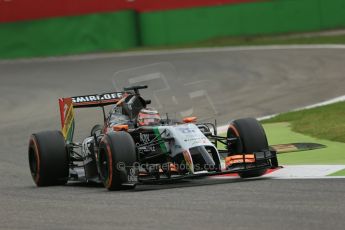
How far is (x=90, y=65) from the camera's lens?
1256 inches

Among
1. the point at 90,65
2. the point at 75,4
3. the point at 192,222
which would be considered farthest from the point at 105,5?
the point at 192,222

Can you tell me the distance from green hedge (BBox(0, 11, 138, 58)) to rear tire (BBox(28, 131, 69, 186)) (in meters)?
22.6

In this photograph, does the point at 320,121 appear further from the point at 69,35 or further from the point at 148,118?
the point at 69,35

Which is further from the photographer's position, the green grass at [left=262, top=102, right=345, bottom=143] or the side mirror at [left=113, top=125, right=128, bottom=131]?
the green grass at [left=262, top=102, right=345, bottom=143]

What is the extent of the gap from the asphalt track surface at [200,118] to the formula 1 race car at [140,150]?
0.21 meters

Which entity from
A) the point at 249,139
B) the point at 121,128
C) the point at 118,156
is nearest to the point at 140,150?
the point at 121,128

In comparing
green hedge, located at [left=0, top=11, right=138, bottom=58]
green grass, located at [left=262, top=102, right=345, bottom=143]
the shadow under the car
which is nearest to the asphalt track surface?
the shadow under the car

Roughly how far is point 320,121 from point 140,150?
18.7 feet

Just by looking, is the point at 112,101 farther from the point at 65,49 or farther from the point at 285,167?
the point at 65,49

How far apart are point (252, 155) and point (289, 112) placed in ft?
24.3

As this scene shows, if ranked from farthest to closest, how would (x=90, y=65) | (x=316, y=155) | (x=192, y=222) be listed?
(x=90, y=65), (x=316, y=155), (x=192, y=222)

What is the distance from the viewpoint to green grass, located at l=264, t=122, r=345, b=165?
13266mm

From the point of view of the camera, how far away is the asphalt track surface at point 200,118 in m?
9.00

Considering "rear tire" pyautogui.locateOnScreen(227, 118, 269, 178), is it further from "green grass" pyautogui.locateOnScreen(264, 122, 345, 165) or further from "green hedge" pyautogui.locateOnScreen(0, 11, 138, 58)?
"green hedge" pyautogui.locateOnScreen(0, 11, 138, 58)
